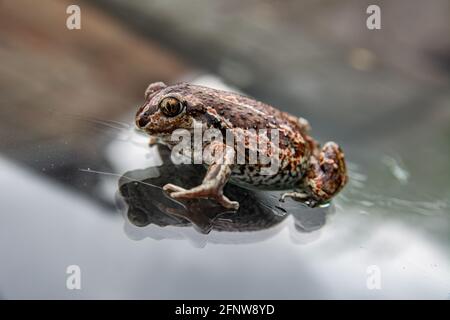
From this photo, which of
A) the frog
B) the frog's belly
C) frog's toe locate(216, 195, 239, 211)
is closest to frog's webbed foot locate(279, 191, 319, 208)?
the frog

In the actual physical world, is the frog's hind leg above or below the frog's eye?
below

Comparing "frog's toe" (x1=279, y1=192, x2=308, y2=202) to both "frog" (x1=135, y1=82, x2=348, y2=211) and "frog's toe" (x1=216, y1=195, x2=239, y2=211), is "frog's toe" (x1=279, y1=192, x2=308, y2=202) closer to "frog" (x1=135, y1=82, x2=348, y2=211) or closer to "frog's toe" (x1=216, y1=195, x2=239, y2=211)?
"frog" (x1=135, y1=82, x2=348, y2=211)

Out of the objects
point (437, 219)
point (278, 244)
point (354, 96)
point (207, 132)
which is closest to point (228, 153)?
point (207, 132)

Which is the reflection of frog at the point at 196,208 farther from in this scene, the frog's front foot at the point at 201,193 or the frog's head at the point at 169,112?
the frog's head at the point at 169,112

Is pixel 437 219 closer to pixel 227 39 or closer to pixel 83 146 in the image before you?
pixel 83 146

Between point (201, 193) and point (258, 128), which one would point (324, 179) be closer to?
point (258, 128)

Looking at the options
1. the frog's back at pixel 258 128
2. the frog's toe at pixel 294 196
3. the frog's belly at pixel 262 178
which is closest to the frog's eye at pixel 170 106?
the frog's back at pixel 258 128
